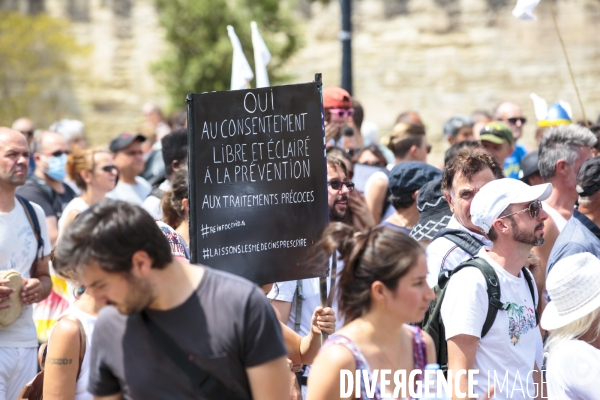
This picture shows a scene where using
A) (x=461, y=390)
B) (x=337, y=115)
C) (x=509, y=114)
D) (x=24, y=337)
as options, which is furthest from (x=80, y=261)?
Result: (x=509, y=114)

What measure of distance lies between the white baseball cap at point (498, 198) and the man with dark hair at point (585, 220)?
2.70 ft

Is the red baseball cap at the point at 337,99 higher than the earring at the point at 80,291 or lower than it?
higher

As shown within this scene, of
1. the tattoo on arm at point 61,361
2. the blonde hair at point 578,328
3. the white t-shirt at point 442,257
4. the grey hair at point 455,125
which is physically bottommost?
the tattoo on arm at point 61,361

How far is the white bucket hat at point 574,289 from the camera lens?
3973 millimetres

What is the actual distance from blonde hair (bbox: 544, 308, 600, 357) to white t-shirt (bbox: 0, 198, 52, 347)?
3.38 metres

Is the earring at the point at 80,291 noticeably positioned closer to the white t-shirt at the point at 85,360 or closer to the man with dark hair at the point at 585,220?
the white t-shirt at the point at 85,360

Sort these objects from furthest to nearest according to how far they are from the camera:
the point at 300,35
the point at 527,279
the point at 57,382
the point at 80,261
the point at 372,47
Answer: the point at 372,47 → the point at 300,35 → the point at 527,279 → the point at 57,382 → the point at 80,261

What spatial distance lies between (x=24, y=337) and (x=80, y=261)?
10.2ft

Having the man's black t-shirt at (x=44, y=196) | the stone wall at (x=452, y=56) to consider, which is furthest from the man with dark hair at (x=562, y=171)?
the stone wall at (x=452, y=56)

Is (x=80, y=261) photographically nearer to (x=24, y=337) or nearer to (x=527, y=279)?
(x=527, y=279)

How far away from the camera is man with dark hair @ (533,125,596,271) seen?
6023 millimetres

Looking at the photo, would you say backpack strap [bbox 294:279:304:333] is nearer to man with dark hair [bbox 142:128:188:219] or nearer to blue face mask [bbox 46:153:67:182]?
man with dark hair [bbox 142:128:188:219]

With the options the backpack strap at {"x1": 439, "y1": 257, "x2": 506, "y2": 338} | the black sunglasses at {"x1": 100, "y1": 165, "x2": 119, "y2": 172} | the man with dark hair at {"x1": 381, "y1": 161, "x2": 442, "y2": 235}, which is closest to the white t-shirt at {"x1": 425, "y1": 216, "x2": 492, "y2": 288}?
the backpack strap at {"x1": 439, "y1": 257, "x2": 506, "y2": 338}

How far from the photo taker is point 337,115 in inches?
294
